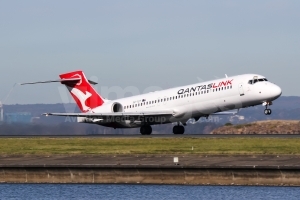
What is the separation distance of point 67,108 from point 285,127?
956 inches

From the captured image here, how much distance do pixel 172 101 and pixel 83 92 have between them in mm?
12052

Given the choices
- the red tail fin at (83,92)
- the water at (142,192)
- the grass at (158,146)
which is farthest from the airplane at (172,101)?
the water at (142,192)

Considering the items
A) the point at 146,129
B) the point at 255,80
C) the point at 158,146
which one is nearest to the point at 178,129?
the point at 146,129

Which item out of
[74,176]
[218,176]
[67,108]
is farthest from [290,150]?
[67,108]

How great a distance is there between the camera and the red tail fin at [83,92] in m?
74.4

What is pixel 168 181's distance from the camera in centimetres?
3416

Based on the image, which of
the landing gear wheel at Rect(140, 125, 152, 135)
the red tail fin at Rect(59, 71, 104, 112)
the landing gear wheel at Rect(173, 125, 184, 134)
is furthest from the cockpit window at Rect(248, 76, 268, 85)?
the red tail fin at Rect(59, 71, 104, 112)

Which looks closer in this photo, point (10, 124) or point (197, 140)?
point (197, 140)

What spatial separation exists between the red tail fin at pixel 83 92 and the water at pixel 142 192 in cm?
3870

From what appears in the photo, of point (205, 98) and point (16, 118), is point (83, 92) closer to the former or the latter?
point (16, 118)

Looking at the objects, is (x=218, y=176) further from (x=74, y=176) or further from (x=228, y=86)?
(x=228, y=86)

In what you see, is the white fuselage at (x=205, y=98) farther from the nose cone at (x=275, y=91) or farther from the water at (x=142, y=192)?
the water at (x=142, y=192)

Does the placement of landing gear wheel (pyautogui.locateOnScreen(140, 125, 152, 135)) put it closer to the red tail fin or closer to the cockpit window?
the red tail fin

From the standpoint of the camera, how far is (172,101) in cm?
6606
